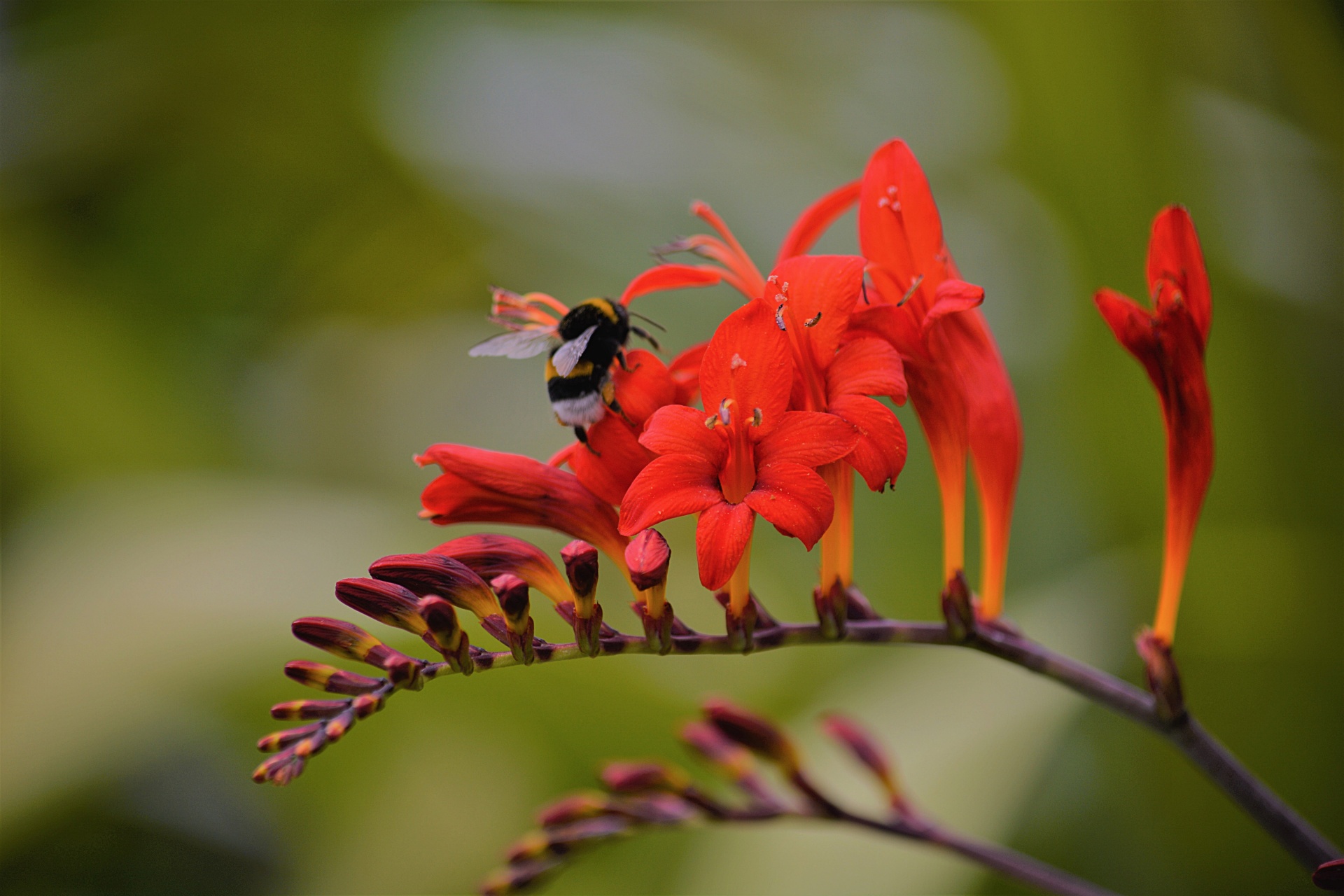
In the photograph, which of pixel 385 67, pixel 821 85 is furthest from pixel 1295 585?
pixel 385 67

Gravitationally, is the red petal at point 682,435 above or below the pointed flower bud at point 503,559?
above

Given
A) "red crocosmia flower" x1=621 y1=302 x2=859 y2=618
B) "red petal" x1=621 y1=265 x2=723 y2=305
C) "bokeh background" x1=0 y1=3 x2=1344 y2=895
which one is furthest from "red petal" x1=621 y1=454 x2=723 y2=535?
"bokeh background" x1=0 y1=3 x2=1344 y2=895

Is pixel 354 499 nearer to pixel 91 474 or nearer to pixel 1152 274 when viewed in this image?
pixel 91 474

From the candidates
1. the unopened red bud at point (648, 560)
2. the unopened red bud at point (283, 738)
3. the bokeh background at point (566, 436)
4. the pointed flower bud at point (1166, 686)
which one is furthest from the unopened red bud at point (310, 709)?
A: the bokeh background at point (566, 436)

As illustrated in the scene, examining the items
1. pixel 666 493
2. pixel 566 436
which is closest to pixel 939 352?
pixel 666 493

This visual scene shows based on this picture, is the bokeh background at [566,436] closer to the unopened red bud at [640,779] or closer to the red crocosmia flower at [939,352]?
the unopened red bud at [640,779]

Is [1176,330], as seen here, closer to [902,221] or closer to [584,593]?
[902,221]

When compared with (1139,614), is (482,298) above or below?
above
